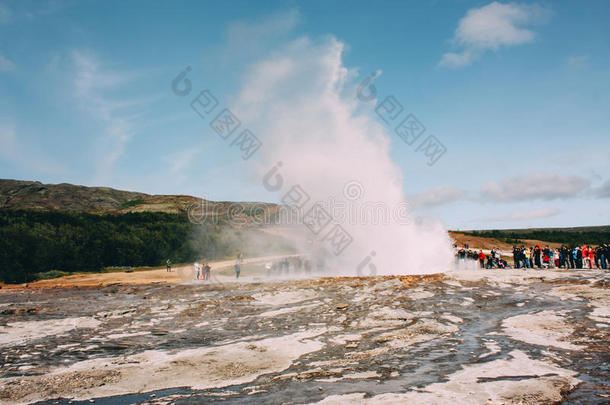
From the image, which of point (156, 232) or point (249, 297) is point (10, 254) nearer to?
point (156, 232)

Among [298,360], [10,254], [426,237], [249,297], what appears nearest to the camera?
[298,360]

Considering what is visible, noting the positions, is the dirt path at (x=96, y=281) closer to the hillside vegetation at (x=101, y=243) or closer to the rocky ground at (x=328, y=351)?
the hillside vegetation at (x=101, y=243)

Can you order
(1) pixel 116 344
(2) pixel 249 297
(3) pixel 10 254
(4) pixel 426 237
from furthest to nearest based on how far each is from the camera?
(3) pixel 10 254 < (4) pixel 426 237 < (2) pixel 249 297 < (1) pixel 116 344

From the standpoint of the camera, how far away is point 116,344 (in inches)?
373

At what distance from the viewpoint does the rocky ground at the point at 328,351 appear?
564cm

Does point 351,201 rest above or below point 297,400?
above

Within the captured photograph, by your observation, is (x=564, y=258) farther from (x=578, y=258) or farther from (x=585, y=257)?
(x=585, y=257)

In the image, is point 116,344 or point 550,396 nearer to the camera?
point 550,396

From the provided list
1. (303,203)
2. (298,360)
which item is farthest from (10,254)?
(298,360)

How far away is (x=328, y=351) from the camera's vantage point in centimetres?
797

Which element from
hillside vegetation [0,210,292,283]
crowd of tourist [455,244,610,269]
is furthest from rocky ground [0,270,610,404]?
hillside vegetation [0,210,292,283]

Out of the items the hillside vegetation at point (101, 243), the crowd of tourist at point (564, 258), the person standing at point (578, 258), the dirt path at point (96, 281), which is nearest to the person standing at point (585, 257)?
the crowd of tourist at point (564, 258)

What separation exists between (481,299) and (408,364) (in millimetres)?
8538

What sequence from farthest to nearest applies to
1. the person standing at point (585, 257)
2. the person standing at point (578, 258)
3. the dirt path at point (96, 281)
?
→ the dirt path at point (96, 281)
the person standing at point (578, 258)
the person standing at point (585, 257)
